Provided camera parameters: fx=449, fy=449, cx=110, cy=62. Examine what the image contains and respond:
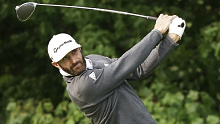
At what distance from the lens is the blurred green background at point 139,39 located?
4.84 metres

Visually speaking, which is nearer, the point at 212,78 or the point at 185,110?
the point at 185,110

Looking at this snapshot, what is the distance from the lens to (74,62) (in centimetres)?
244

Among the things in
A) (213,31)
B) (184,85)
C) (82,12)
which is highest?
(82,12)

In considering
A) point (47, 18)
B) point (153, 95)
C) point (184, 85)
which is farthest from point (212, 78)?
point (47, 18)

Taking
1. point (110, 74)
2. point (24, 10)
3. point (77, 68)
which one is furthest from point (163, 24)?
point (24, 10)

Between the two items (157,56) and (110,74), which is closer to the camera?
(110,74)

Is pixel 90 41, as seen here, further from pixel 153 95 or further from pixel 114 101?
pixel 114 101

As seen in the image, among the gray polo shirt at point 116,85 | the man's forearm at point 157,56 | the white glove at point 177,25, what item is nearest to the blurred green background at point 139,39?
the man's forearm at point 157,56

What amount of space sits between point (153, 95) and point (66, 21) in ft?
4.83

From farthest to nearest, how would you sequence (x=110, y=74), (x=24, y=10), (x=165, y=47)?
(x=24, y=10), (x=165, y=47), (x=110, y=74)

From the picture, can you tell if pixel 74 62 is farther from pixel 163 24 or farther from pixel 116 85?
pixel 163 24

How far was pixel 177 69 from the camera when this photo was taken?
561 centimetres

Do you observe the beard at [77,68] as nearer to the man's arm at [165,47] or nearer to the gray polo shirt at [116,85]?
the gray polo shirt at [116,85]

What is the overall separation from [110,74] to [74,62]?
0.21m
